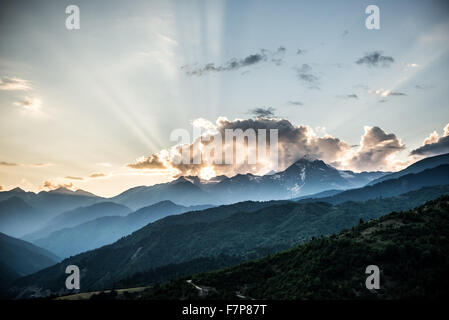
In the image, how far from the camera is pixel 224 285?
109062 millimetres

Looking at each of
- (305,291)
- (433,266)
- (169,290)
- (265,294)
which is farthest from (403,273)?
(169,290)

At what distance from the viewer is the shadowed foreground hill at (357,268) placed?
80125 mm

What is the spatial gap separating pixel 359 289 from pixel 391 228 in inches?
1446

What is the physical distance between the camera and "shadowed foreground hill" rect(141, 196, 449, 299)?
80.1m

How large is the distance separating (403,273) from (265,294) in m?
38.3

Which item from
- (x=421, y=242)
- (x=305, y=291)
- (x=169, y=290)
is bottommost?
(x=169, y=290)

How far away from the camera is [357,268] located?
306 ft
